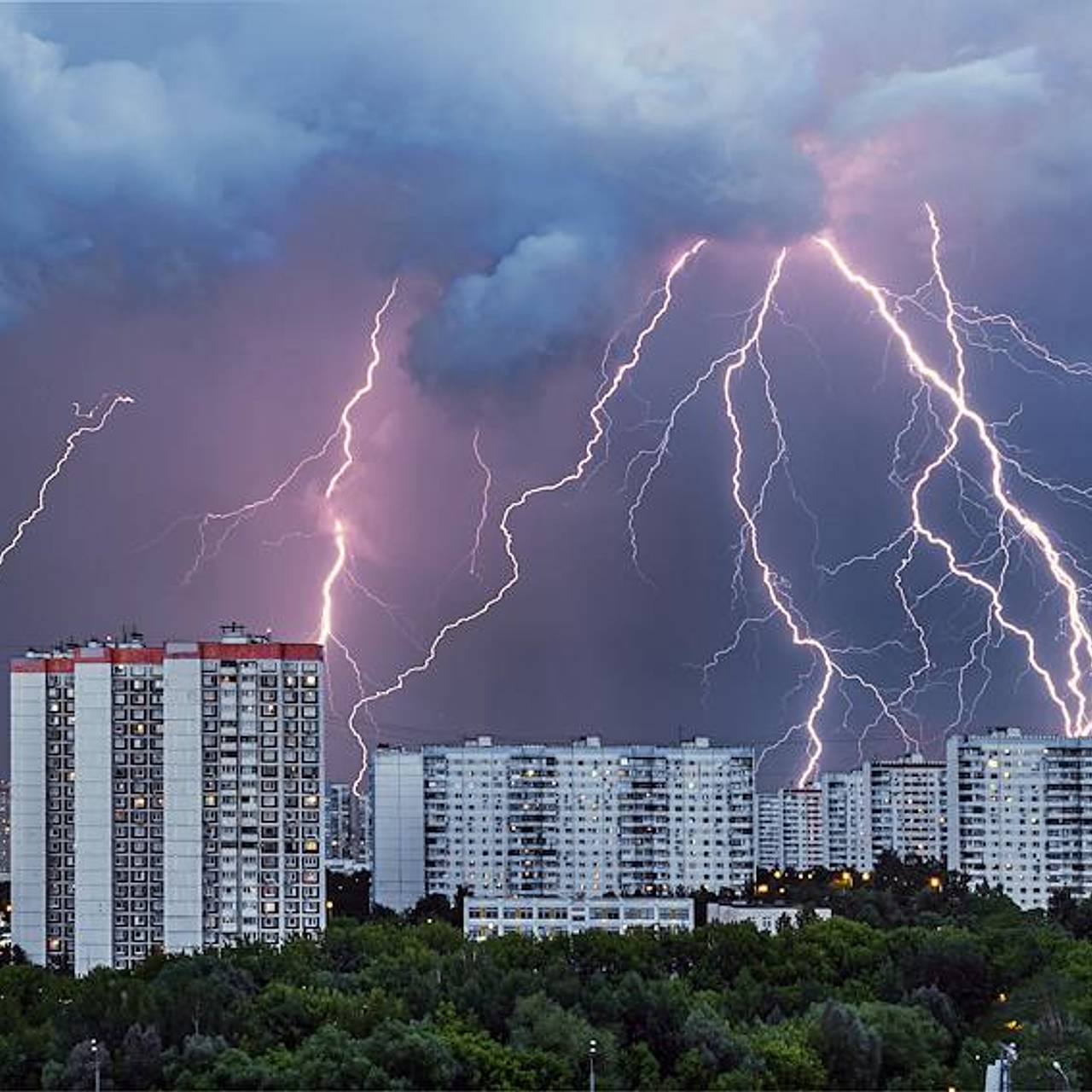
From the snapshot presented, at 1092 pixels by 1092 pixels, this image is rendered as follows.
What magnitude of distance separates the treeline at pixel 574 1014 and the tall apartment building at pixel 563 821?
7569mm

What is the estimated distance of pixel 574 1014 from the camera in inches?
602

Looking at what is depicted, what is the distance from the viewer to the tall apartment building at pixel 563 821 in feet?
90.1

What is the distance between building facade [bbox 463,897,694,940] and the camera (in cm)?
2338

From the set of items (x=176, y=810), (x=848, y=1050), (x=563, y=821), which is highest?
(x=176, y=810)

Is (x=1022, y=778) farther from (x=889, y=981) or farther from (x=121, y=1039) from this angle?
(x=121, y=1039)

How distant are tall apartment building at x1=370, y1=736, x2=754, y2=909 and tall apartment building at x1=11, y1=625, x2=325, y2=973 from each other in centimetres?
657

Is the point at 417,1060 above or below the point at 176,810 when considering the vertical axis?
below

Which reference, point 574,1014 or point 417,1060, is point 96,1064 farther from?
point 574,1014

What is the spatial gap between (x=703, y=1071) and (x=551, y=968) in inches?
112

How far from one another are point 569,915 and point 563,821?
4352 mm

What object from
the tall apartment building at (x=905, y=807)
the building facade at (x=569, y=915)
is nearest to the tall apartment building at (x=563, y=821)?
the building facade at (x=569, y=915)

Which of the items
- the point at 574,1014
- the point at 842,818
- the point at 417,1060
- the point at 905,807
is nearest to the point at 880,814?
the point at 905,807

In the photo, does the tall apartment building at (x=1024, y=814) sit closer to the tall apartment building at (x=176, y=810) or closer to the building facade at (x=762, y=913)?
the building facade at (x=762, y=913)

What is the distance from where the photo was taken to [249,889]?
20.7 meters
